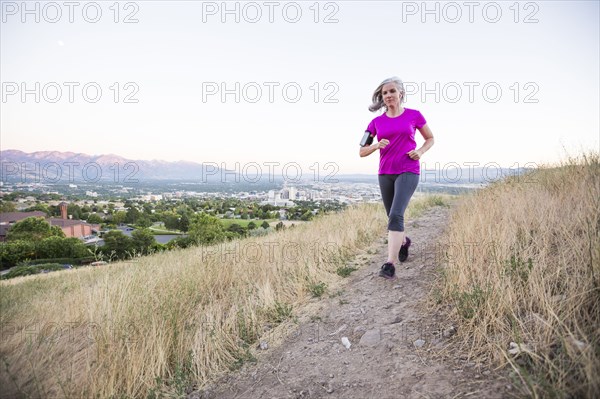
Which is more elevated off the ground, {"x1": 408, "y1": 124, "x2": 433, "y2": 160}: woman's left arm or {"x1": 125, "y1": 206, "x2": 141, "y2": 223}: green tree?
{"x1": 408, "y1": 124, "x2": 433, "y2": 160}: woman's left arm

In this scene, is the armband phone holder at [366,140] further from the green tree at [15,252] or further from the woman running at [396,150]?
the green tree at [15,252]

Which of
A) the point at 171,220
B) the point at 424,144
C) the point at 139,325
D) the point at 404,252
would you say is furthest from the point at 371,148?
the point at 171,220

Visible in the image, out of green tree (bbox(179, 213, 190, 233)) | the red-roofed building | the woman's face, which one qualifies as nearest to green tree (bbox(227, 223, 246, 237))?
green tree (bbox(179, 213, 190, 233))

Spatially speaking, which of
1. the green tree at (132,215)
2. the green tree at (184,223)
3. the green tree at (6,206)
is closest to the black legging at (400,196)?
the green tree at (6,206)

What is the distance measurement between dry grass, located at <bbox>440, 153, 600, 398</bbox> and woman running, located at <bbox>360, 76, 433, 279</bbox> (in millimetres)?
782

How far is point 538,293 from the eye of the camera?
7.50 ft

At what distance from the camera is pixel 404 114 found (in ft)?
12.6

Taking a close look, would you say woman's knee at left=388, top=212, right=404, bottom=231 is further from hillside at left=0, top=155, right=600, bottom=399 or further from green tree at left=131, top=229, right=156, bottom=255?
green tree at left=131, top=229, right=156, bottom=255

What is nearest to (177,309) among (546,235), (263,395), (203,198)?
(263,395)

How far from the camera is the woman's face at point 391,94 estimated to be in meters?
3.80

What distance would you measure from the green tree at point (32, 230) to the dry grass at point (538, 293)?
414 cm

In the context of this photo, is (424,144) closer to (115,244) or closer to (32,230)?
(32,230)

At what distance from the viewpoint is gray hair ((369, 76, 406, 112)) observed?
12.6 feet

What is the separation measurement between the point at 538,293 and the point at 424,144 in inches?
82.5
